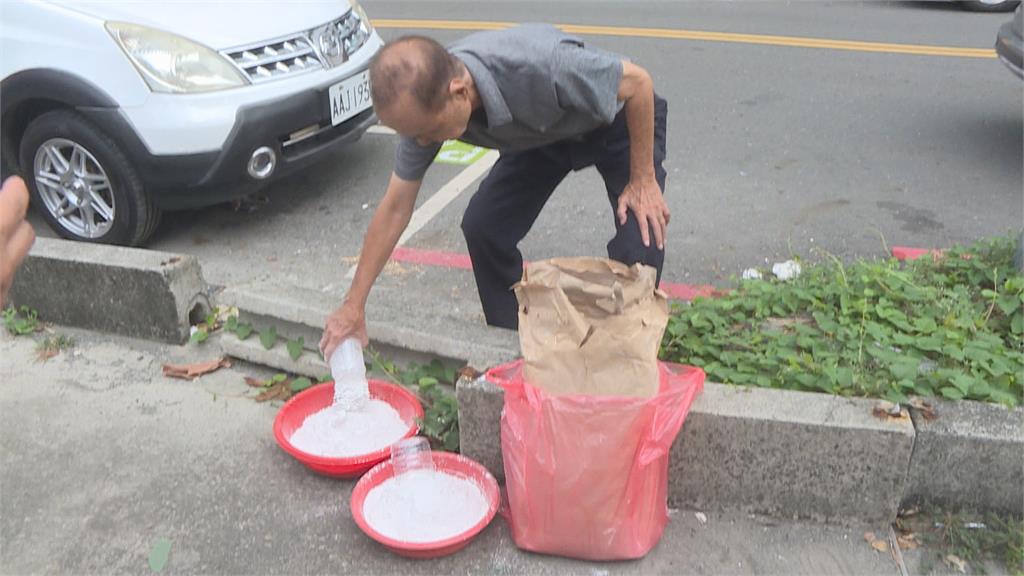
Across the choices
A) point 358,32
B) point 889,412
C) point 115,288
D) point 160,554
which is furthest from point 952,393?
point 358,32

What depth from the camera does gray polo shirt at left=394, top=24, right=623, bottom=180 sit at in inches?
95.0

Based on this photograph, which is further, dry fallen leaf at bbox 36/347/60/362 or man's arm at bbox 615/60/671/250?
dry fallen leaf at bbox 36/347/60/362

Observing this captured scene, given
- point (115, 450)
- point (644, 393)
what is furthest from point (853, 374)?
point (115, 450)

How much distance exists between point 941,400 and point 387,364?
1749 mm

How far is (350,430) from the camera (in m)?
2.87

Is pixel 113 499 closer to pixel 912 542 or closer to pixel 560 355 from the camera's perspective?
pixel 560 355

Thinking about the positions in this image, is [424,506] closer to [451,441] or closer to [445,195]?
[451,441]

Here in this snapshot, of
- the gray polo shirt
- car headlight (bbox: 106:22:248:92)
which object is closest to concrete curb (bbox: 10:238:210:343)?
car headlight (bbox: 106:22:248:92)

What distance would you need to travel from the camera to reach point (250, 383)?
328 cm

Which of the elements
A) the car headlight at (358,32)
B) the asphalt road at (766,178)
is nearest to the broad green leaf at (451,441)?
the asphalt road at (766,178)

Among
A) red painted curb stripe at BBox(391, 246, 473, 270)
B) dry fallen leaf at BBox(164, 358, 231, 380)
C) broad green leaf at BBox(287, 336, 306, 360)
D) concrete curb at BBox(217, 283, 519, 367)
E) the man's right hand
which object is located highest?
the man's right hand

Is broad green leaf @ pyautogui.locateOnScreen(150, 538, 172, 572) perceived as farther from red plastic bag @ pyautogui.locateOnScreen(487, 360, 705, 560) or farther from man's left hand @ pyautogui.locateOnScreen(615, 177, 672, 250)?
man's left hand @ pyautogui.locateOnScreen(615, 177, 672, 250)

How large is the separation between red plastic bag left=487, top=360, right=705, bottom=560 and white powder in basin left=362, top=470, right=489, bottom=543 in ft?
0.52

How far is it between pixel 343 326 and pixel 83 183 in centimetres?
229
